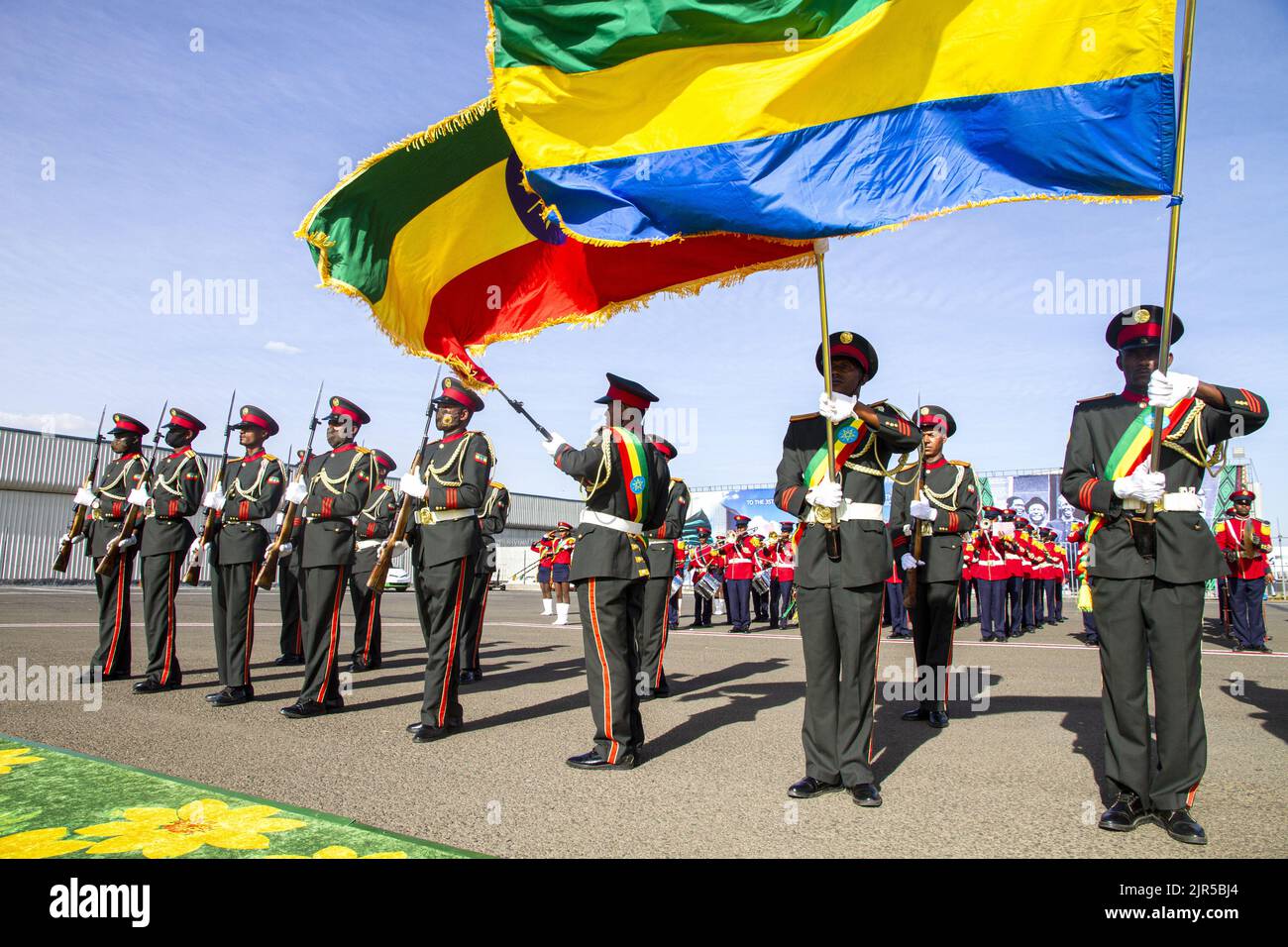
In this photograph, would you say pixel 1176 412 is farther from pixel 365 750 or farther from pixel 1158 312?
pixel 365 750

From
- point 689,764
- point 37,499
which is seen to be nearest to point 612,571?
point 689,764

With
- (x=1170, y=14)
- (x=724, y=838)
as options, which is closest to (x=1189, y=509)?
(x=1170, y=14)

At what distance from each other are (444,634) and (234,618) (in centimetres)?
237

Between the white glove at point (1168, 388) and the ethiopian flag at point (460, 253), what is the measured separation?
2.90 metres

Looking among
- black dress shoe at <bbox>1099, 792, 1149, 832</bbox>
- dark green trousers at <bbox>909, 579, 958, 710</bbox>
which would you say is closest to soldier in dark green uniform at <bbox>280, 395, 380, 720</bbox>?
dark green trousers at <bbox>909, 579, 958, 710</bbox>

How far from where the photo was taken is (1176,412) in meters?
4.18

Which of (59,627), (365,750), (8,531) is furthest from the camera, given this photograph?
(8,531)

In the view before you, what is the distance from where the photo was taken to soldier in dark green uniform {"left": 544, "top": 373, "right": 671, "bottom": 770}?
5117mm

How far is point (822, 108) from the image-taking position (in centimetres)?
452

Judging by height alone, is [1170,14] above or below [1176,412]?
above

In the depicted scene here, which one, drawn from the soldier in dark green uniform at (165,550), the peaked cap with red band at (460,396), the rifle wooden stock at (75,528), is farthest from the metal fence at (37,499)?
the peaked cap with red band at (460,396)

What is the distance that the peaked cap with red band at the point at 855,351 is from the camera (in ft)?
16.0

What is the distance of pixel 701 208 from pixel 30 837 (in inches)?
162

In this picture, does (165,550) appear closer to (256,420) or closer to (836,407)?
(256,420)
